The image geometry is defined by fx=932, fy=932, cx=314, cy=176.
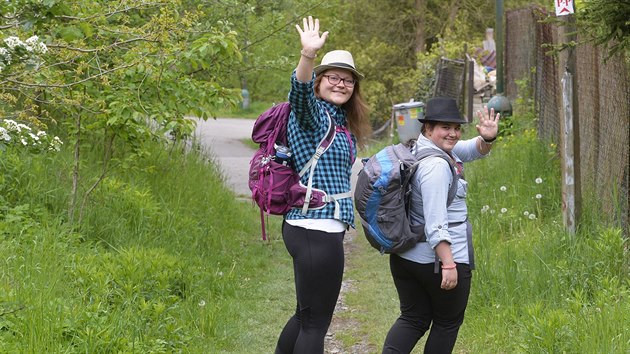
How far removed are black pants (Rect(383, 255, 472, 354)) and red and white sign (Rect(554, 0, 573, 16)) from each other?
2.35 metres

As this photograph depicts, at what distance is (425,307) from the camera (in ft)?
15.6

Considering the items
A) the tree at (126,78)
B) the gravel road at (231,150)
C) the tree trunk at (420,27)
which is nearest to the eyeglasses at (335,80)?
the tree at (126,78)

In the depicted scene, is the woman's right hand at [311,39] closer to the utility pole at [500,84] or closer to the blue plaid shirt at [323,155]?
the blue plaid shirt at [323,155]

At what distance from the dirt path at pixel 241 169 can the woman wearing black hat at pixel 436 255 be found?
1542 millimetres

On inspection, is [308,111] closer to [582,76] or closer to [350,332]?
[350,332]

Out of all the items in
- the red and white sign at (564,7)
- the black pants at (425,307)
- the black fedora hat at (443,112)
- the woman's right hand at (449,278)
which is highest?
the red and white sign at (564,7)

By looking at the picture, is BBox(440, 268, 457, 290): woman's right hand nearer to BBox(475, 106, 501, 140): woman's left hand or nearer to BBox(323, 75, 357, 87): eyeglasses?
BBox(475, 106, 501, 140): woman's left hand

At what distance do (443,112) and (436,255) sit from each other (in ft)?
2.39

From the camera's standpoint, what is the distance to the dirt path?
6.52 metres

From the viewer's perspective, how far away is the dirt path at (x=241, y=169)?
652 cm

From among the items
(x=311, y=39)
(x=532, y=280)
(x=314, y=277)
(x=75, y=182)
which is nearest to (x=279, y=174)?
(x=314, y=277)

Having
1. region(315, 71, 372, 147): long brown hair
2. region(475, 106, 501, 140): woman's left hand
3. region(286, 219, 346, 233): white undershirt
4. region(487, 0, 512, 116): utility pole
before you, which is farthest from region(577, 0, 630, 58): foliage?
region(487, 0, 512, 116): utility pole

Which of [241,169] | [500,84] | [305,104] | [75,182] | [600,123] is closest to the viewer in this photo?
[305,104]

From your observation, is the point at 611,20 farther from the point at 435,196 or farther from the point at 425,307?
the point at 425,307
